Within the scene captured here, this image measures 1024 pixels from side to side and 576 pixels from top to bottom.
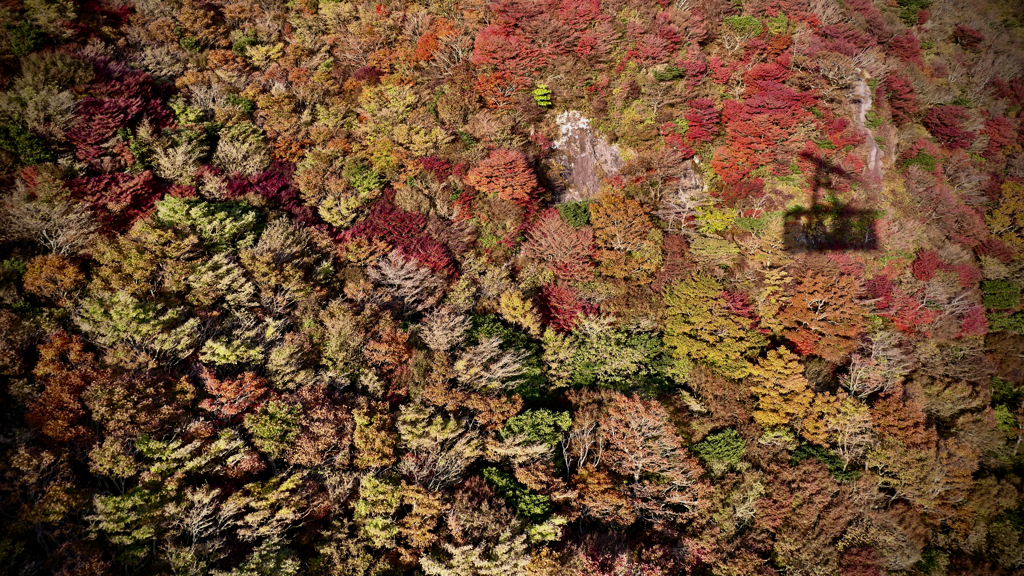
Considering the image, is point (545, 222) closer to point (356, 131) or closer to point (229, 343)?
point (356, 131)

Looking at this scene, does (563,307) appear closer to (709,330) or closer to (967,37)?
(709,330)

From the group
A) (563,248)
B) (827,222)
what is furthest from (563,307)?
(827,222)

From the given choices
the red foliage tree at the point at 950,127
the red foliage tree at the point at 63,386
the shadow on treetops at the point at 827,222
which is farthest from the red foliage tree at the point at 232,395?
the red foliage tree at the point at 950,127

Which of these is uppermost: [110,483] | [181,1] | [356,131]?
[181,1]

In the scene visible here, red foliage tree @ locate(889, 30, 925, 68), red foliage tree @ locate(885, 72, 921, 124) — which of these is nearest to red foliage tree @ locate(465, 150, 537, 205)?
red foliage tree @ locate(885, 72, 921, 124)

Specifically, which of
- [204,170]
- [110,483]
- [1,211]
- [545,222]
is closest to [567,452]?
[545,222]

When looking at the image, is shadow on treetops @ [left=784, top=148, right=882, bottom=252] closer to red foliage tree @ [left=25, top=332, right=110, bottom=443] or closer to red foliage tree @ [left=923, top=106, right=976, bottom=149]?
red foliage tree @ [left=923, top=106, right=976, bottom=149]
